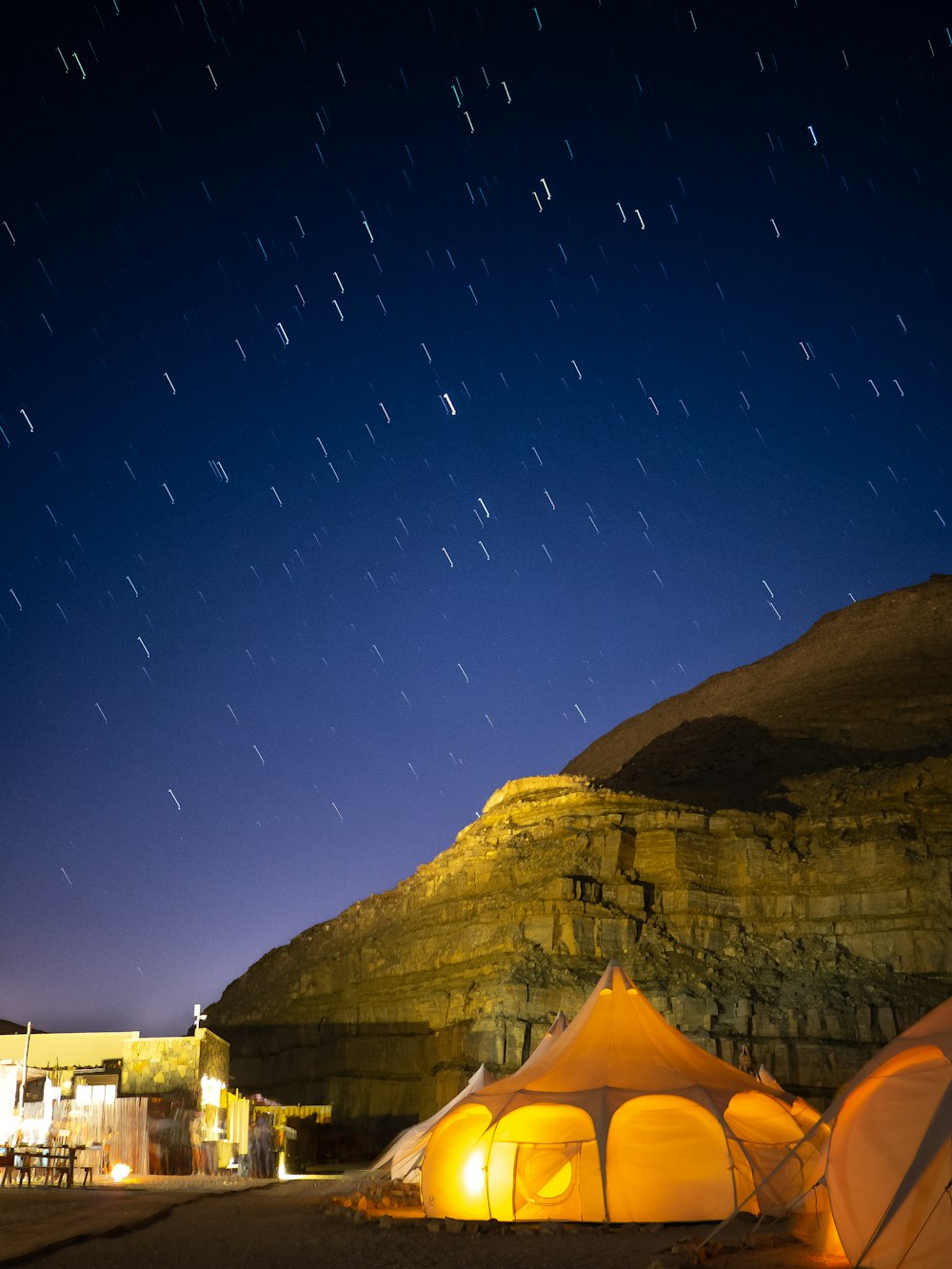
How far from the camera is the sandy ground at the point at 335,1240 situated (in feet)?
47.0

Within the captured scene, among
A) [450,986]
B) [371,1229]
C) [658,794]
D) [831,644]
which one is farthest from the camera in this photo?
[831,644]

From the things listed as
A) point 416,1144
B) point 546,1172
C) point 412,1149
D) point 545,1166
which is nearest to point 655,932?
point 412,1149

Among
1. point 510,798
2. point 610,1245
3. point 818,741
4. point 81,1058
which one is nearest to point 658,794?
point 510,798

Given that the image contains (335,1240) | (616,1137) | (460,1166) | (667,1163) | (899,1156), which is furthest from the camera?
(460,1166)

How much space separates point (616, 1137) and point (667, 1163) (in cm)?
88

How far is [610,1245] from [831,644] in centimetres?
9494

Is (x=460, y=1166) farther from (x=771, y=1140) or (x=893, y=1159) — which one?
(x=893, y=1159)

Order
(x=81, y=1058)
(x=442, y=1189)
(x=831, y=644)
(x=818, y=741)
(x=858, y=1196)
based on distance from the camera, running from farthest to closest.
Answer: (x=831, y=644) → (x=818, y=741) → (x=81, y=1058) → (x=442, y=1189) → (x=858, y=1196)

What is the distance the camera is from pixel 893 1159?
13.0m

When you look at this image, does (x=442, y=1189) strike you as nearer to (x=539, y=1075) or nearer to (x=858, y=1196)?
(x=539, y=1075)

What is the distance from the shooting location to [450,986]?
52125mm

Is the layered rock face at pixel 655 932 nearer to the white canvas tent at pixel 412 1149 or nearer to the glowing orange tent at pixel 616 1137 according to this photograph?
the white canvas tent at pixel 412 1149

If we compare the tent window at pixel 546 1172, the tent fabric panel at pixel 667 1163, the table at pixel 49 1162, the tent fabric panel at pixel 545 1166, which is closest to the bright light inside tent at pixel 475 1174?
the tent fabric panel at pixel 545 1166

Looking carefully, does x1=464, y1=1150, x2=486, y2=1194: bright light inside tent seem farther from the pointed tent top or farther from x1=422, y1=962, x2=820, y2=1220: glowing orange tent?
the pointed tent top
